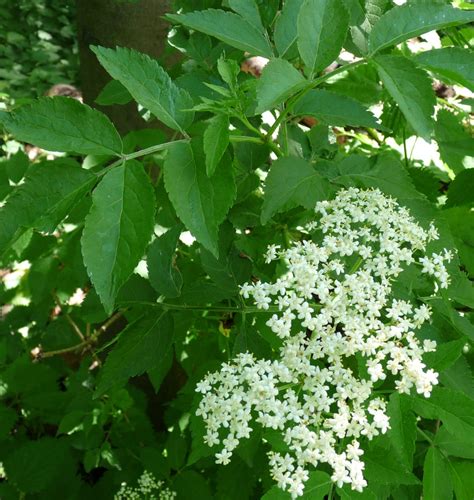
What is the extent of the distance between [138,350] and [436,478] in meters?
0.63

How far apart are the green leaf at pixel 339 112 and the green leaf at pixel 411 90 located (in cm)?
18

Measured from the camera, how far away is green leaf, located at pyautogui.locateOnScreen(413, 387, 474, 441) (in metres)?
0.98

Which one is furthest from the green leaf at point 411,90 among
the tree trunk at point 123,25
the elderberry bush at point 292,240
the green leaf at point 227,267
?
the tree trunk at point 123,25

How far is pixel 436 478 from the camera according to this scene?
43.2 inches

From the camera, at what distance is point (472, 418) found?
98 cm

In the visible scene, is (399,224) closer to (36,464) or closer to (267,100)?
(267,100)

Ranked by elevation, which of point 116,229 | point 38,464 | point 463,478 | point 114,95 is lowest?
point 38,464

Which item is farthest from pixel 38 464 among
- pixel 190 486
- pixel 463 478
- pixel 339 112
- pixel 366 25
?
pixel 366 25

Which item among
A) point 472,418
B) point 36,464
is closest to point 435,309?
point 472,418

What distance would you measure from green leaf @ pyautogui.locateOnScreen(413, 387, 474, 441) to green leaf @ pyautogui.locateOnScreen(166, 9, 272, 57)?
2.27 ft

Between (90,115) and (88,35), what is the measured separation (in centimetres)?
127

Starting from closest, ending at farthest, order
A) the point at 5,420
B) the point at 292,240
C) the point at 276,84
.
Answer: the point at 276,84, the point at 292,240, the point at 5,420

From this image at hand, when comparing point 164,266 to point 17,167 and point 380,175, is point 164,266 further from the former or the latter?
point 17,167

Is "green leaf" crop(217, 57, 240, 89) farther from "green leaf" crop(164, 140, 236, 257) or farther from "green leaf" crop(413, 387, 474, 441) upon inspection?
"green leaf" crop(413, 387, 474, 441)
